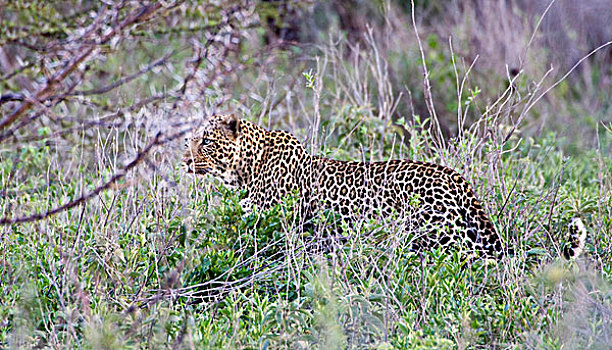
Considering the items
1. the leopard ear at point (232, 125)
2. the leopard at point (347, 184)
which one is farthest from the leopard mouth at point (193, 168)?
the leopard ear at point (232, 125)

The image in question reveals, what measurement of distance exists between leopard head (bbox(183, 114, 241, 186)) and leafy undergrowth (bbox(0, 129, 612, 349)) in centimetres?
13

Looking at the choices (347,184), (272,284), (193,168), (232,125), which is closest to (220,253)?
(272,284)

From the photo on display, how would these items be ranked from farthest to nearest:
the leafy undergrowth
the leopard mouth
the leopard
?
the leopard mouth
the leopard
the leafy undergrowth

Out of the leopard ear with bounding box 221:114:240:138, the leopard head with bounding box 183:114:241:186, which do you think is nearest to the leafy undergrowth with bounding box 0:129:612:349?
the leopard head with bounding box 183:114:241:186

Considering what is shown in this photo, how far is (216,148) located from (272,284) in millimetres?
1154

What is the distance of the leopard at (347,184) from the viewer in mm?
4672

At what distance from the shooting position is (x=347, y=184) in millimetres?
5031

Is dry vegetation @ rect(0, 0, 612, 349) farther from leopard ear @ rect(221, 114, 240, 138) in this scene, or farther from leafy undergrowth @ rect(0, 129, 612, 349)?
leopard ear @ rect(221, 114, 240, 138)

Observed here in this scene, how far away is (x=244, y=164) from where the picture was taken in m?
5.33

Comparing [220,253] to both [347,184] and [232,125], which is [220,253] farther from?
[232,125]

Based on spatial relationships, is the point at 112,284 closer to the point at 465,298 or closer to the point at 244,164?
the point at 244,164

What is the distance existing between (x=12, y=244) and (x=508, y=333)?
8.77ft

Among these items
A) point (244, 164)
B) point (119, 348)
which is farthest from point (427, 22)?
point (119, 348)

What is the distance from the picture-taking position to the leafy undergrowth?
138 inches
